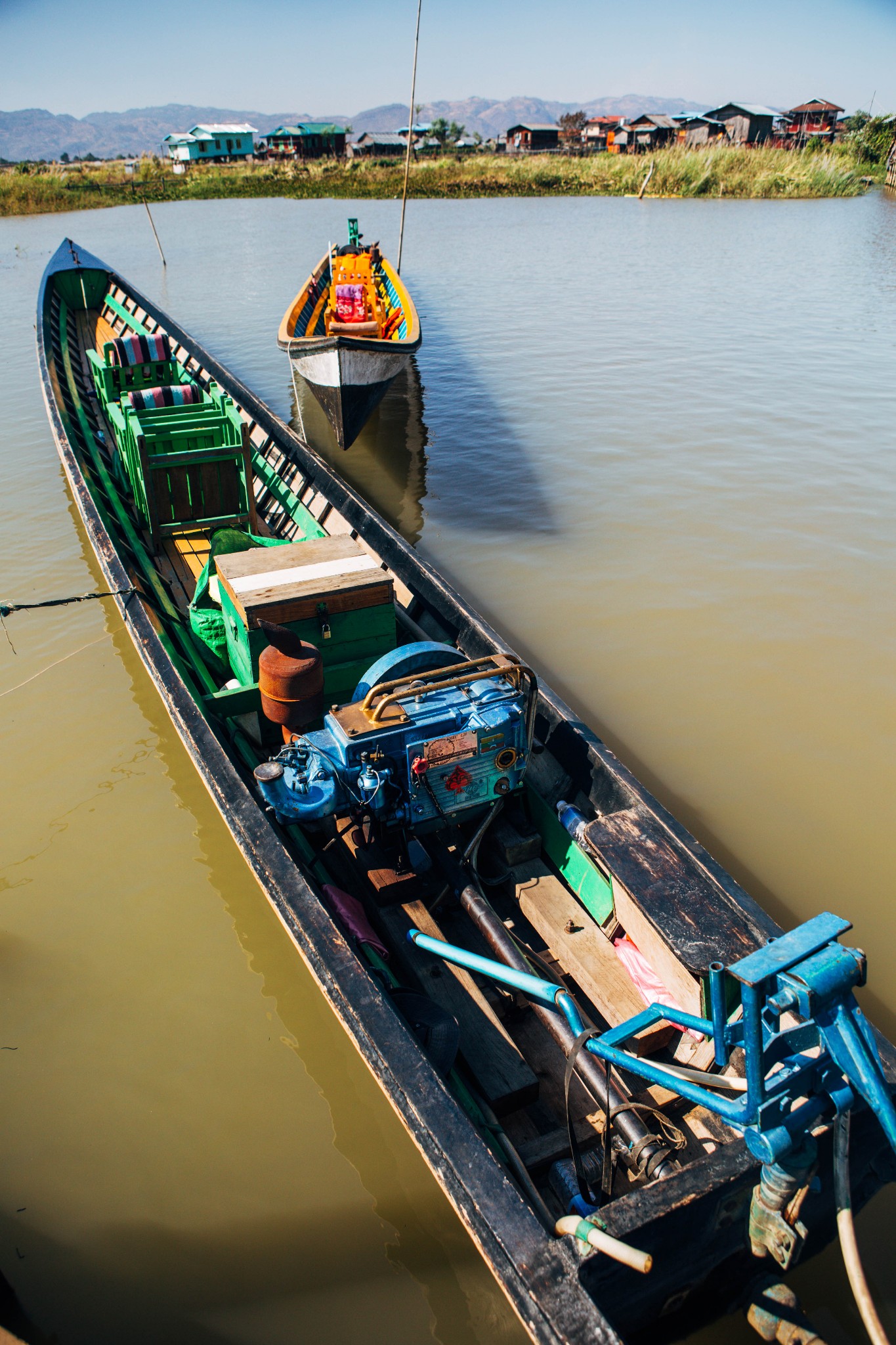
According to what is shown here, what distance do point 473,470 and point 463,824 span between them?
7514mm

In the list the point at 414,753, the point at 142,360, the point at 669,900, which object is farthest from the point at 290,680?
the point at 142,360

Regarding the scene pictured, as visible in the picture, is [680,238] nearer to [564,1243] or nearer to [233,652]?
[233,652]

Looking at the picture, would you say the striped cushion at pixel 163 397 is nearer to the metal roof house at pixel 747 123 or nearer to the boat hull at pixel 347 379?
the boat hull at pixel 347 379

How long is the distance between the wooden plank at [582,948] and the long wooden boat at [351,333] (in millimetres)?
8096

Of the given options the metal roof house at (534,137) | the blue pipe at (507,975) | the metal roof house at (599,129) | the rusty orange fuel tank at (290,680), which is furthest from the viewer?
the metal roof house at (599,129)

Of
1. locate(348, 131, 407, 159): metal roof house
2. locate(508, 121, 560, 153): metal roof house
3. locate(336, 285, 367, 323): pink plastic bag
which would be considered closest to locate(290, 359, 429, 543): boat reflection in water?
locate(336, 285, 367, 323): pink plastic bag

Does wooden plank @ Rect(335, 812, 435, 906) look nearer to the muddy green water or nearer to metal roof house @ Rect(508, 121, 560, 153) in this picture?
the muddy green water

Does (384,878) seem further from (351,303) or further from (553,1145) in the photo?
(351,303)

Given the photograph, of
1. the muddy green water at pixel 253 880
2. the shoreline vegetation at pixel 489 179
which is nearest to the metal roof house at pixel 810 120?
the shoreline vegetation at pixel 489 179

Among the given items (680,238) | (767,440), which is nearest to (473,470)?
(767,440)

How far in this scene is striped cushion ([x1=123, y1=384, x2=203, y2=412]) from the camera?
25.8 feet

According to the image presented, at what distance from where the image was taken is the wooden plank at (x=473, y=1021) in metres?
3.26

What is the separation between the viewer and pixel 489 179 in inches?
2036

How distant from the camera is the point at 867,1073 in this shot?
2.14m
